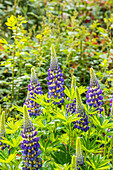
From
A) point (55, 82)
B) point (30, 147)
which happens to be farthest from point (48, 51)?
point (30, 147)

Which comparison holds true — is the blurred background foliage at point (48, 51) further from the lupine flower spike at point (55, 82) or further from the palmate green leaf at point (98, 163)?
the palmate green leaf at point (98, 163)

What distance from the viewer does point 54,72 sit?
7.47 feet

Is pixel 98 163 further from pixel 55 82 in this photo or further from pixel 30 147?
pixel 55 82

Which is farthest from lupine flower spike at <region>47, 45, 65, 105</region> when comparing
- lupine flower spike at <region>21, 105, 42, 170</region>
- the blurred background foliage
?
the blurred background foliage

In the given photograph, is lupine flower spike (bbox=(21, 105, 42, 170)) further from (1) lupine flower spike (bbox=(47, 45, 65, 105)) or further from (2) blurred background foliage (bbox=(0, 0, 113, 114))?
(2) blurred background foliage (bbox=(0, 0, 113, 114))

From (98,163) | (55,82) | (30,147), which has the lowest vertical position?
(98,163)

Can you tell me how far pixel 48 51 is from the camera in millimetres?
4086

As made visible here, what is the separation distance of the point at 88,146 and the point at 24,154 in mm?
A: 447

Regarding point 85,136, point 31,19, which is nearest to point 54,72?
point 85,136

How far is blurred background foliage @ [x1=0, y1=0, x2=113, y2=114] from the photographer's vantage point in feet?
11.0

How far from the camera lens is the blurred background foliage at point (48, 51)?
336cm

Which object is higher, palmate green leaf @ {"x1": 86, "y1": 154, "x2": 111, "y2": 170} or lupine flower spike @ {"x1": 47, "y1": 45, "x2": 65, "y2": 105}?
lupine flower spike @ {"x1": 47, "y1": 45, "x2": 65, "y2": 105}

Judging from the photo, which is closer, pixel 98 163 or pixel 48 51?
pixel 98 163

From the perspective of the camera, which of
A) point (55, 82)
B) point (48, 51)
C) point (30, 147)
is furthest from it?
point (48, 51)
